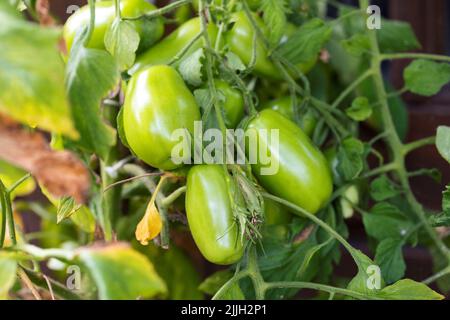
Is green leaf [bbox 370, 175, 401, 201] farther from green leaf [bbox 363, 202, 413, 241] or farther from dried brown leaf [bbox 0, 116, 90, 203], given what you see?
dried brown leaf [bbox 0, 116, 90, 203]

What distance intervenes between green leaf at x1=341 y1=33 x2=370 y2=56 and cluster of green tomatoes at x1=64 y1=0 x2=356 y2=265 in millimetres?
54

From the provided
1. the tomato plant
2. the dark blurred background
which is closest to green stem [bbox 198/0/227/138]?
the tomato plant

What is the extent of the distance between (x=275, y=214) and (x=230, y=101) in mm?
137

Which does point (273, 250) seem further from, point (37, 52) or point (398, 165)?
point (37, 52)

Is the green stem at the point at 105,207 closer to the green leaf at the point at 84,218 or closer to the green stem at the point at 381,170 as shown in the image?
the green leaf at the point at 84,218

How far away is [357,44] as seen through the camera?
77 centimetres

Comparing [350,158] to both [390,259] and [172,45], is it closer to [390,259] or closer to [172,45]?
[390,259]

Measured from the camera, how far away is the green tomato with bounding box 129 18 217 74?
67 cm

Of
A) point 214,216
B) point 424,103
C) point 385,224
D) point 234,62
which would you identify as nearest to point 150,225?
point 214,216

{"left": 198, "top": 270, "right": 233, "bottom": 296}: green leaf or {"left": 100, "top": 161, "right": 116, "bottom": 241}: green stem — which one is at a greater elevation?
{"left": 100, "top": 161, "right": 116, "bottom": 241}: green stem

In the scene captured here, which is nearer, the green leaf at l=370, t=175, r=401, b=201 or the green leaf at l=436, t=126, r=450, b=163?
the green leaf at l=436, t=126, r=450, b=163

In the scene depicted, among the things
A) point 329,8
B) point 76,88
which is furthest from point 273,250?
point 329,8

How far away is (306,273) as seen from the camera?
726 mm

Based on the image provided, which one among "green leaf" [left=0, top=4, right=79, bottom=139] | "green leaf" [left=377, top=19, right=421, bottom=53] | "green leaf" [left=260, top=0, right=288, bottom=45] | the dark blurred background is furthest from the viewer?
the dark blurred background
